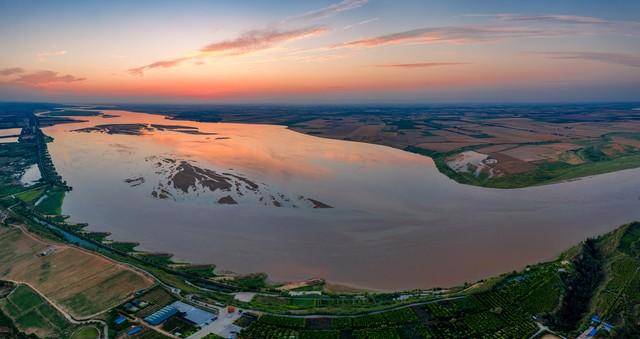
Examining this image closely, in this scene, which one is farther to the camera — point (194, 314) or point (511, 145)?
point (511, 145)

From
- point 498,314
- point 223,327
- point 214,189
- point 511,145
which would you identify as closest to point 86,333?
point 223,327

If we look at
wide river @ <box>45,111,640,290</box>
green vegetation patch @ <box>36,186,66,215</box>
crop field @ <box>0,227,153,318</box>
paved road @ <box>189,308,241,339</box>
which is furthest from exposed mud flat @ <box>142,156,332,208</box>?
paved road @ <box>189,308,241,339</box>

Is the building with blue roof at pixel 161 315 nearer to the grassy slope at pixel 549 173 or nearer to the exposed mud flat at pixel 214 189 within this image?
the exposed mud flat at pixel 214 189

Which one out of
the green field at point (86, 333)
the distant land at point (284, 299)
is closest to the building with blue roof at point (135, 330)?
the distant land at point (284, 299)

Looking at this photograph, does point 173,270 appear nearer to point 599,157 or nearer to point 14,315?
point 14,315

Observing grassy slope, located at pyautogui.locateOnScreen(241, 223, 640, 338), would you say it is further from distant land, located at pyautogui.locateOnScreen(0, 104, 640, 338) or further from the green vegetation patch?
the green vegetation patch

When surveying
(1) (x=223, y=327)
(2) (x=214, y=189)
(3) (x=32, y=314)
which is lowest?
(3) (x=32, y=314)

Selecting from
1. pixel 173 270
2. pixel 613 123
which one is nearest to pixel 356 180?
pixel 173 270

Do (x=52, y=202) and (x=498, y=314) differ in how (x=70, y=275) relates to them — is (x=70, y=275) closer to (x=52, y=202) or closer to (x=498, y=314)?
(x=52, y=202)
